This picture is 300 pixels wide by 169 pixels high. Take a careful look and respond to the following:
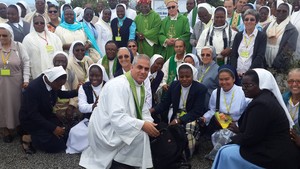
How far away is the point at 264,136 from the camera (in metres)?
3.40

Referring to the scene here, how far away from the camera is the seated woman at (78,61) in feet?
19.6

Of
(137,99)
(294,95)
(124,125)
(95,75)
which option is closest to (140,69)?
(137,99)

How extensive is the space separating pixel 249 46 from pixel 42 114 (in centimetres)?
357

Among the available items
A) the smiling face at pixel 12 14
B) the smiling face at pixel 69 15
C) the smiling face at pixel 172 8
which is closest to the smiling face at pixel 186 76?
the smiling face at pixel 172 8

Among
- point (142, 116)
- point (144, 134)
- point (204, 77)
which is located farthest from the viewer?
point (204, 77)

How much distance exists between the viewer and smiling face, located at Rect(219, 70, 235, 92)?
484 cm

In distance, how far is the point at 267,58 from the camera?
5742 millimetres

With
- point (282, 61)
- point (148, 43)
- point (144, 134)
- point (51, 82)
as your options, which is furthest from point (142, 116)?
point (148, 43)

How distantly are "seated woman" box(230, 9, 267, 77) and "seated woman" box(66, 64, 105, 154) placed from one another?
2.34 m

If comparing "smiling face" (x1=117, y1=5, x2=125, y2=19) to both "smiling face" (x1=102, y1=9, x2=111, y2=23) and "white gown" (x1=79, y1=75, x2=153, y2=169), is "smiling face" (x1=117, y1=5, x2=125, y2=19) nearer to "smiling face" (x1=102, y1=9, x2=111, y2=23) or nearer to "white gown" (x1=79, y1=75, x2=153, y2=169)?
"smiling face" (x1=102, y1=9, x2=111, y2=23)

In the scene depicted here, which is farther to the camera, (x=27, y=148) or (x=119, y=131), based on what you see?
(x=27, y=148)

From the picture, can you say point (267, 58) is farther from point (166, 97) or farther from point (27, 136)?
point (27, 136)

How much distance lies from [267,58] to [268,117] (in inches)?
106

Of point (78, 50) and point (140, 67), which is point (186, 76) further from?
point (78, 50)
